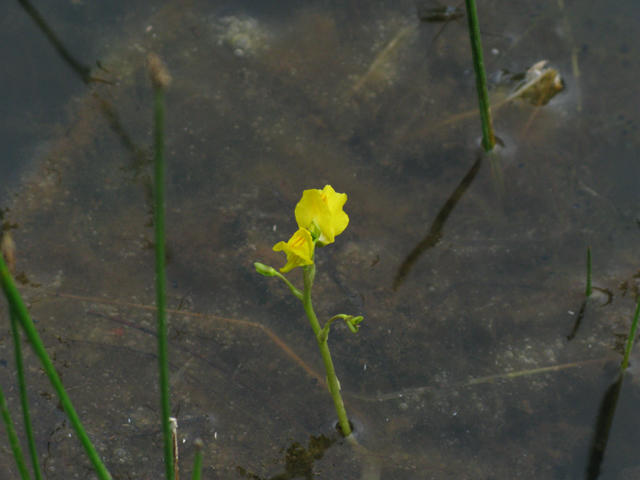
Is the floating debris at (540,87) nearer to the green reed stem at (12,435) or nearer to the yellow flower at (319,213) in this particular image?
the yellow flower at (319,213)

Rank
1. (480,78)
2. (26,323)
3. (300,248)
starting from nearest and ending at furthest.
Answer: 1. (26,323)
2. (300,248)
3. (480,78)

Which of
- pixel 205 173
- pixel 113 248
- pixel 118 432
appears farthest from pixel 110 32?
pixel 118 432

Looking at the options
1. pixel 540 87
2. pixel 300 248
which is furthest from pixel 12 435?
pixel 540 87

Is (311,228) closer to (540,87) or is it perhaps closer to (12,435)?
(12,435)

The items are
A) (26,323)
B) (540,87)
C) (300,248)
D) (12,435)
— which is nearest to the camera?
(26,323)

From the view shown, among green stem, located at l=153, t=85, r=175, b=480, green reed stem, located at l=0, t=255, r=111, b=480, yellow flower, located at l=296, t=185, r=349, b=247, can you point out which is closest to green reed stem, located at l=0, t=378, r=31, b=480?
green reed stem, located at l=0, t=255, r=111, b=480

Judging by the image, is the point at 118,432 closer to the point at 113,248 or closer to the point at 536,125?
the point at 113,248

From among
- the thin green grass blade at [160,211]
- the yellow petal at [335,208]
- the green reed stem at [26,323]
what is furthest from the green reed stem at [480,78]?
the green reed stem at [26,323]
